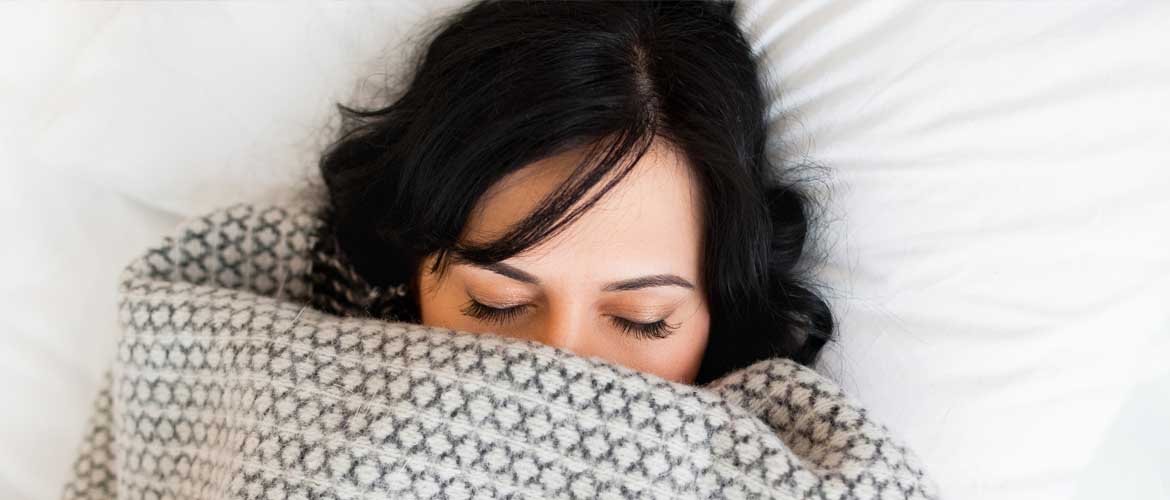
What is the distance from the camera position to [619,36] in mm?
1015

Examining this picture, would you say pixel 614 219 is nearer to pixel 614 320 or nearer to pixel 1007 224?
pixel 614 320

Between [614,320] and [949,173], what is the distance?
1.33 feet

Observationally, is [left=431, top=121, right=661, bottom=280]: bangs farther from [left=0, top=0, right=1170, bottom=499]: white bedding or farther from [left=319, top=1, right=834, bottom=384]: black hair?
[left=0, top=0, right=1170, bottom=499]: white bedding

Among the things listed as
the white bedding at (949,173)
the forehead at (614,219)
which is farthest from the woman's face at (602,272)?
the white bedding at (949,173)

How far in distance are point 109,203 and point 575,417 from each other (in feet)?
2.92

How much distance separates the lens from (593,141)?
95 cm

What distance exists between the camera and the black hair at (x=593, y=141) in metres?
0.95

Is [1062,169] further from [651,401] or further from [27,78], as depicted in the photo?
[27,78]

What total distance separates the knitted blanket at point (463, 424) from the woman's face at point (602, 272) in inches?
3.1

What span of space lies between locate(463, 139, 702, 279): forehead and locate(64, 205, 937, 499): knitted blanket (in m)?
Result: 0.10

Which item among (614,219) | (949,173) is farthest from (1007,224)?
(614,219)

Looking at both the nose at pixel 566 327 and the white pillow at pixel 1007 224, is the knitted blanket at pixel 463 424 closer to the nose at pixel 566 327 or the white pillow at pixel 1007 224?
the nose at pixel 566 327

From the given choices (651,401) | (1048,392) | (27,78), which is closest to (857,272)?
(1048,392)

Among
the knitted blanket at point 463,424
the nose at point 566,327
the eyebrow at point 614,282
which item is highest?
the eyebrow at point 614,282
